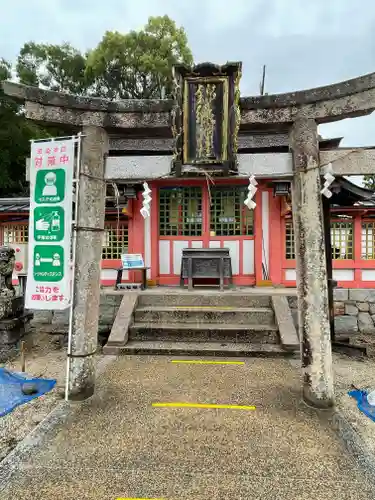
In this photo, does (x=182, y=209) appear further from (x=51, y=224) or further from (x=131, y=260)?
(x=51, y=224)

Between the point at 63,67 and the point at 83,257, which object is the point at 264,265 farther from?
the point at 63,67

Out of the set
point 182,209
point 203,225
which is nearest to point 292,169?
point 203,225

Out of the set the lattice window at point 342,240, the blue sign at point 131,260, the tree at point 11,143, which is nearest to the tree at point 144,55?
the tree at point 11,143

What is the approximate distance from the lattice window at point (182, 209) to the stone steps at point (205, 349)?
400 centimetres

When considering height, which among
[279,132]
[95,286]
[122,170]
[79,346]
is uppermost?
[279,132]

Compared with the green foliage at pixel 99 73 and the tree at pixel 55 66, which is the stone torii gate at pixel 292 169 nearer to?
the green foliage at pixel 99 73

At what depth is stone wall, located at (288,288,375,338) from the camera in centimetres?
798

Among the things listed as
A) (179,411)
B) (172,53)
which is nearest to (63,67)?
(172,53)

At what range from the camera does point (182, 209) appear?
952 centimetres

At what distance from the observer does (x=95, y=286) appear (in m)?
4.34

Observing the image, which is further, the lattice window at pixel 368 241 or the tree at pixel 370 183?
the tree at pixel 370 183

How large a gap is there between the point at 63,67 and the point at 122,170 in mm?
24207

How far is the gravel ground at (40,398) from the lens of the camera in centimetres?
360

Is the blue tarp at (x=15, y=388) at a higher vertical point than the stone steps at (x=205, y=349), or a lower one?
lower
